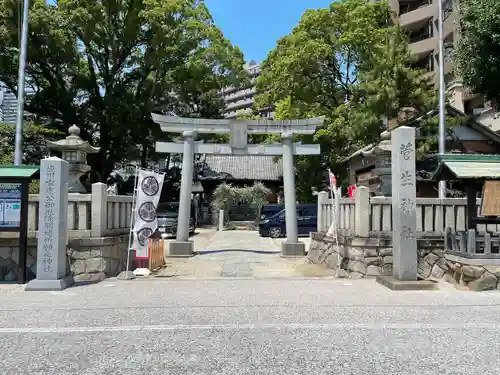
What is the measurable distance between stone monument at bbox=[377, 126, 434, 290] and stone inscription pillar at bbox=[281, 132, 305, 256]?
6365 millimetres

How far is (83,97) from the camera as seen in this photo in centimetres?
3136

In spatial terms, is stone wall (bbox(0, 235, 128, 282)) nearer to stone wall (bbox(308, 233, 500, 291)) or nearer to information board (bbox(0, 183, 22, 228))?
information board (bbox(0, 183, 22, 228))

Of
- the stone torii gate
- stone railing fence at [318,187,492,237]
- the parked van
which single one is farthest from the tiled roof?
stone railing fence at [318,187,492,237]

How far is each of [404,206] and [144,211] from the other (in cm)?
600

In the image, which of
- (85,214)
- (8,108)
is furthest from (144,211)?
(8,108)

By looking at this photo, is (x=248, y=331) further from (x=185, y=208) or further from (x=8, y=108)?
(x=8, y=108)

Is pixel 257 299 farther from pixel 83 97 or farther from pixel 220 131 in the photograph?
pixel 83 97

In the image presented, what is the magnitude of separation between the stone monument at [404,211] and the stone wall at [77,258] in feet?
20.2

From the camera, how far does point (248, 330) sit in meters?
6.04

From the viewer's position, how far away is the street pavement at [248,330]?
4.72 meters

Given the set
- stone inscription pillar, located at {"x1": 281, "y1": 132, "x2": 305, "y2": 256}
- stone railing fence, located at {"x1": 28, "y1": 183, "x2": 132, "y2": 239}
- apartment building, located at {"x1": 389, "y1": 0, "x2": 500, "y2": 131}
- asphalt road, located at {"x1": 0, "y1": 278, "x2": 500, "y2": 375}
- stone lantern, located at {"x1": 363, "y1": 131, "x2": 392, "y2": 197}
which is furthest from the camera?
apartment building, located at {"x1": 389, "y1": 0, "x2": 500, "y2": 131}

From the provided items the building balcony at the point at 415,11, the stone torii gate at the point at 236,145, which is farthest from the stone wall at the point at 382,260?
the building balcony at the point at 415,11

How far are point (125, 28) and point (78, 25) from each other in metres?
2.97

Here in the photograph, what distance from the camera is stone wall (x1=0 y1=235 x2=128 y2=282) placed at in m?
10.2
